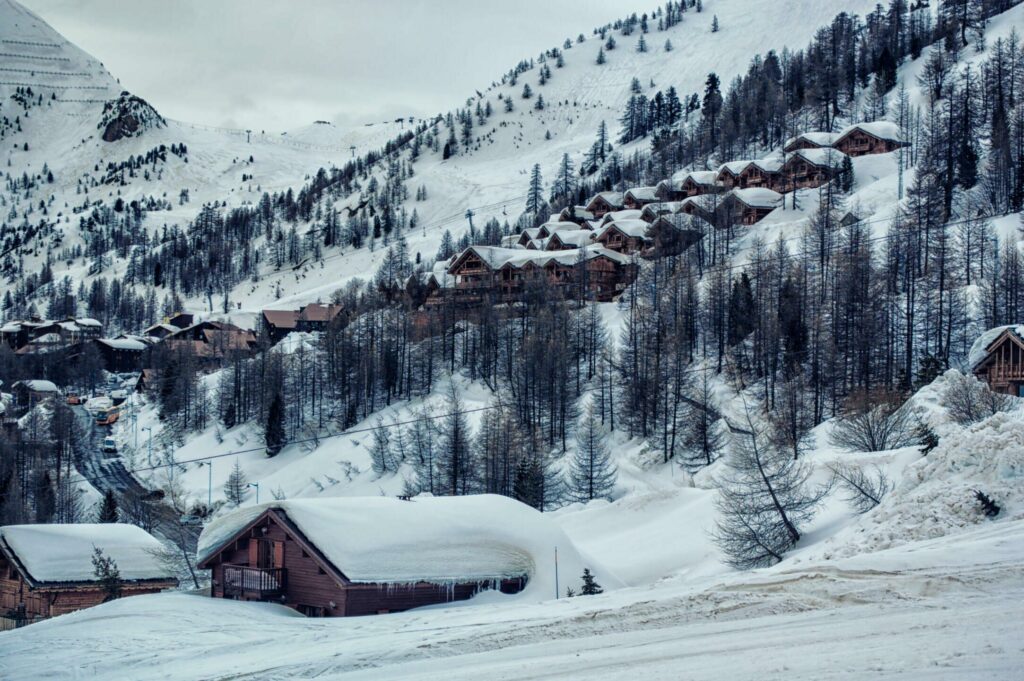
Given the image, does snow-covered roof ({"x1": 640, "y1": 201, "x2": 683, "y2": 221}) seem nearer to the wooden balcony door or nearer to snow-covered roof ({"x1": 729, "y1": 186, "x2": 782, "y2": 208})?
snow-covered roof ({"x1": 729, "y1": 186, "x2": 782, "y2": 208})

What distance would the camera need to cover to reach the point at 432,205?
170250 mm

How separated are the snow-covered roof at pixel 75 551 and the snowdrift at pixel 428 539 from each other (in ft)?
35.6

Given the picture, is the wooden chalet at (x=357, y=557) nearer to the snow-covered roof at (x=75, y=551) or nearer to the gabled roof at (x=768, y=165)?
the snow-covered roof at (x=75, y=551)

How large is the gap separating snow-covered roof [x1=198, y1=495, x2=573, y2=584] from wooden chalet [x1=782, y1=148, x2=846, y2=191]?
2807 inches

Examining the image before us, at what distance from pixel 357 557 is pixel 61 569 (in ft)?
58.3

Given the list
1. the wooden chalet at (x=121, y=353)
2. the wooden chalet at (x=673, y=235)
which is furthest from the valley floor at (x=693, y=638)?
the wooden chalet at (x=121, y=353)

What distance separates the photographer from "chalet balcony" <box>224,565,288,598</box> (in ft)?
101

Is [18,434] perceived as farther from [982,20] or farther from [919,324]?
[982,20]

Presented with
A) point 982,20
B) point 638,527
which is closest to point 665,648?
point 638,527

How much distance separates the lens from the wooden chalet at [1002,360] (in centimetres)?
4772

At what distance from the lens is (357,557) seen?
29.4 m

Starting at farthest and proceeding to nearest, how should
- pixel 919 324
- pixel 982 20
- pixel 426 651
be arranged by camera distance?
pixel 982 20
pixel 919 324
pixel 426 651

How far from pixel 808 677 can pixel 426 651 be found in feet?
19.9

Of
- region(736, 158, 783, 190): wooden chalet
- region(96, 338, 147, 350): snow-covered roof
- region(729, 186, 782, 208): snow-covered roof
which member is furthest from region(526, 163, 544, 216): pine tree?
region(96, 338, 147, 350): snow-covered roof
